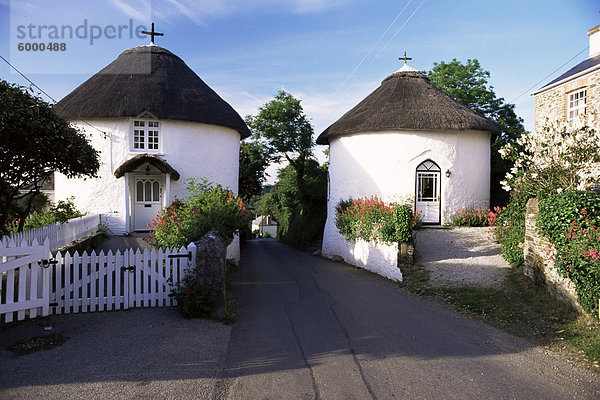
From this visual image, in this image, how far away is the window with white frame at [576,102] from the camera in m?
12.7

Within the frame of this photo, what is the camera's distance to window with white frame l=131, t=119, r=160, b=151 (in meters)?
14.7

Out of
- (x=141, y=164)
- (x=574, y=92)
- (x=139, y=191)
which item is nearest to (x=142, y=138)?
(x=141, y=164)

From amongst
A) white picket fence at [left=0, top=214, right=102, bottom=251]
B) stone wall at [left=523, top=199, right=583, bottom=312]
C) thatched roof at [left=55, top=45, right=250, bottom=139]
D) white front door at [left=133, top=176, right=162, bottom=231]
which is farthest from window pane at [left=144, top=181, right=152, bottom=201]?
stone wall at [left=523, top=199, right=583, bottom=312]

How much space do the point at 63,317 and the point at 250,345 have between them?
3.29 metres

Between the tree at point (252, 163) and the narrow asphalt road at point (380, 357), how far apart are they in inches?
698

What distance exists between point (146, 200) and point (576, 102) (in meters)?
16.1

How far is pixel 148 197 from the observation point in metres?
15.0

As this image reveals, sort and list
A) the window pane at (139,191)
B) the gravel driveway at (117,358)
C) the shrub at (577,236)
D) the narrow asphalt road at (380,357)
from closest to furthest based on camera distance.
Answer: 1. the gravel driveway at (117,358)
2. the narrow asphalt road at (380,357)
3. the shrub at (577,236)
4. the window pane at (139,191)

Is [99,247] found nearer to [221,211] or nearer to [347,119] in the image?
[221,211]

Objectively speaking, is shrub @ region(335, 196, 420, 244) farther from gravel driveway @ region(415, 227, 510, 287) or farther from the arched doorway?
the arched doorway

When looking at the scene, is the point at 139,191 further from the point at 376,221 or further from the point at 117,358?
the point at 117,358

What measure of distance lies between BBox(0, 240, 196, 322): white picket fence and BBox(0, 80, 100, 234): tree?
77.2 inches

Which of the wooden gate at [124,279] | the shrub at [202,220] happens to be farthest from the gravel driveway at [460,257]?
the wooden gate at [124,279]

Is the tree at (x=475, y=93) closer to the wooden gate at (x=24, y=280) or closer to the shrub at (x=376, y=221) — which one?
the shrub at (x=376, y=221)
